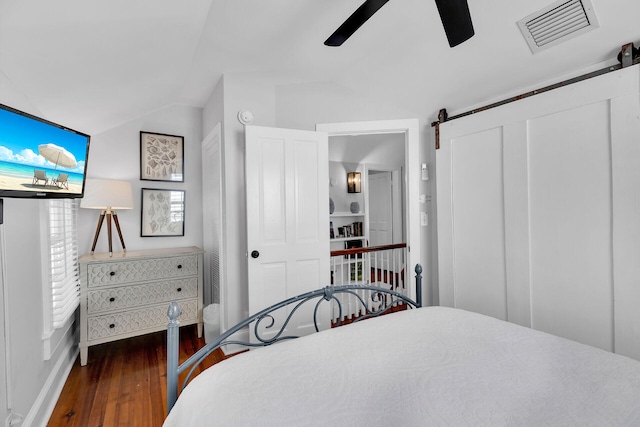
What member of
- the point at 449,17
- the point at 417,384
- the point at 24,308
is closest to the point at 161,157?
the point at 24,308

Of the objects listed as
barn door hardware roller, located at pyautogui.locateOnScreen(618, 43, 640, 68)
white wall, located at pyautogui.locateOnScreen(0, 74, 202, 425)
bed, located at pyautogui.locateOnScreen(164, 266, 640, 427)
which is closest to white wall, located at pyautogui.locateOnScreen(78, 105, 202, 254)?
white wall, located at pyautogui.locateOnScreen(0, 74, 202, 425)

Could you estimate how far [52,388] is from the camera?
6.30 ft

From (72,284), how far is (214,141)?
1664mm

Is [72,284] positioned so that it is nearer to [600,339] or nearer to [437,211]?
[437,211]

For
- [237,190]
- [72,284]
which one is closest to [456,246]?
[237,190]

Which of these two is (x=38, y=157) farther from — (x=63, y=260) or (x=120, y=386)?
(x=120, y=386)

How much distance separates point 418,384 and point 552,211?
169 centimetres

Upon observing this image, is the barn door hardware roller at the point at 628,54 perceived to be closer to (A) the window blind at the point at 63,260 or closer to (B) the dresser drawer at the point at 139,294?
(B) the dresser drawer at the point at 139,294

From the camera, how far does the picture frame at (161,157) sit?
3.08 metres

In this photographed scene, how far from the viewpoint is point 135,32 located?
Result: 1.57 meters

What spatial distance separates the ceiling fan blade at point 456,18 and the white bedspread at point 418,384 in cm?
137

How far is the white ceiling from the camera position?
136 cm

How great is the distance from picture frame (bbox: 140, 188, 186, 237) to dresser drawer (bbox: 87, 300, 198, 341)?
83cm

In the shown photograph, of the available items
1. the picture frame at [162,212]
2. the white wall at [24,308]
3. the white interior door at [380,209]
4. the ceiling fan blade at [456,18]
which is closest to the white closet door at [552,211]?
the ceiling fan blade at [456,18]
